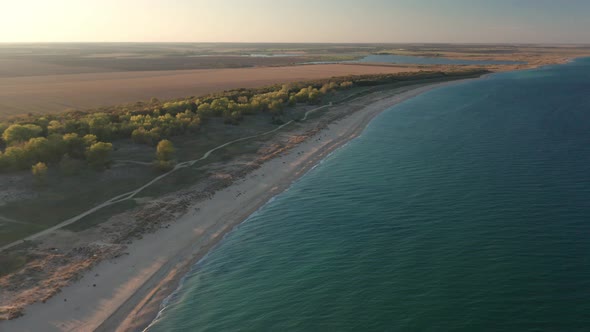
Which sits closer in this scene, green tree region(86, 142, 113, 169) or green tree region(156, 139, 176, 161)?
green tree region(86, 142, 113, 169)

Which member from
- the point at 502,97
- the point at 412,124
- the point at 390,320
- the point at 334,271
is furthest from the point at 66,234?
the point at 502,97

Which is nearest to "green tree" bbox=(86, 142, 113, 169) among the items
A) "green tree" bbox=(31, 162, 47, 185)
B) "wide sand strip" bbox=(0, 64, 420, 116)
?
"green tree" bbox=(31, 162, 47, 185)

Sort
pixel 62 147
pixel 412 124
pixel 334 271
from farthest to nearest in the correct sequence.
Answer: pixel 412 124 < pixel 62 147 < pixel 334 271

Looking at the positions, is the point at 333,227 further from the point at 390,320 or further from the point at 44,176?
the point at 44,176

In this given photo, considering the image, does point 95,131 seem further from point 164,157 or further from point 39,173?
point 39,173

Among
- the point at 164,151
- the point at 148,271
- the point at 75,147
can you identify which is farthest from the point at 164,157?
the point at 148,271

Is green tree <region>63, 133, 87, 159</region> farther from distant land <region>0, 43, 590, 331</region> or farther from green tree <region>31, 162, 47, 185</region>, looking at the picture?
green tree <region>31, 162, 47, 185</region>
